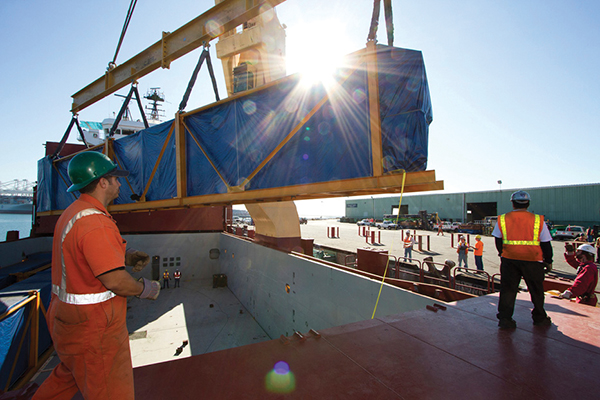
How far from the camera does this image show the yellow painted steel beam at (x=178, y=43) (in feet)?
20.3

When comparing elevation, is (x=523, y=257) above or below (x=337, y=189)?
below

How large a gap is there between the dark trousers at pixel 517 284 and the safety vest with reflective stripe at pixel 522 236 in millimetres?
88

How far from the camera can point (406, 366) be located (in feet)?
7.85

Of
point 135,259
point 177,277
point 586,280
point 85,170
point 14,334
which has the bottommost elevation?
point 177,277

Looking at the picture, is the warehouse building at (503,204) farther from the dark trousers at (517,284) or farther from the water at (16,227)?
the water at (16,227)

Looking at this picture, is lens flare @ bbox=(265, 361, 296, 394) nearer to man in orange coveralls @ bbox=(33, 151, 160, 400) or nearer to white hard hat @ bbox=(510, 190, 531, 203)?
man in orange coveralls @ bbox=(33, 151, 160, 400)

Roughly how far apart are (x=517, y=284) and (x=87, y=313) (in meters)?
4.23

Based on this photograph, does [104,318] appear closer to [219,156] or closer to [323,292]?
[219,156]

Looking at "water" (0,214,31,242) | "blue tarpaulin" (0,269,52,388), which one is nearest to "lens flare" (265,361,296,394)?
"blue tarpaulin" (0,269,52,388)

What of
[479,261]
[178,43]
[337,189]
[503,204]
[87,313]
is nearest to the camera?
[87,313]

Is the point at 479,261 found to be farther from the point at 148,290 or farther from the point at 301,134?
the point at 148,290

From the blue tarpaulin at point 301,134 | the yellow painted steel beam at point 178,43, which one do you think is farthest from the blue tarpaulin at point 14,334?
the yellow painted steel beam at point 178,43

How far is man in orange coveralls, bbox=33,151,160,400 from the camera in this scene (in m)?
1.72

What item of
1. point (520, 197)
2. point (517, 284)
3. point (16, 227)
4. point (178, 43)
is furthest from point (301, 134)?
point (16, 227)
